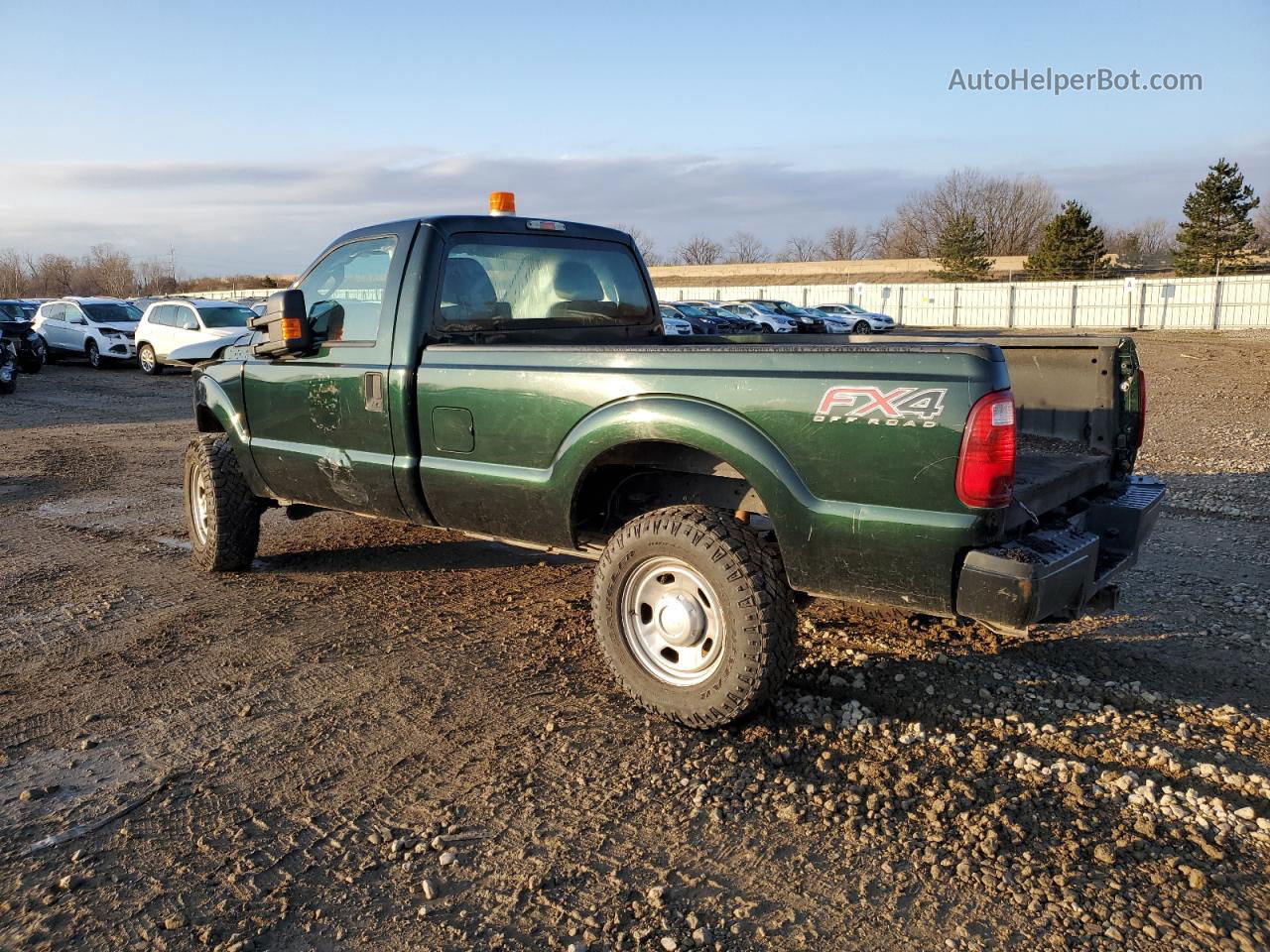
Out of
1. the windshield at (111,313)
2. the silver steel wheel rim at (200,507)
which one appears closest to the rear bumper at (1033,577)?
the silver steel wheel rim at (200,507)

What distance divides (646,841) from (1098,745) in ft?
5.85

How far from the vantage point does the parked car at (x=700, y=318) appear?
28594mm

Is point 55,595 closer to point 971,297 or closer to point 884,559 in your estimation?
point 884,559

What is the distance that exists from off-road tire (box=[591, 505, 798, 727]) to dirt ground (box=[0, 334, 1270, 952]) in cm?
16

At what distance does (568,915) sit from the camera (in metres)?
2.63

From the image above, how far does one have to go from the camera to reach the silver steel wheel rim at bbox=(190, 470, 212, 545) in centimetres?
586

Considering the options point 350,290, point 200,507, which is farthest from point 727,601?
point 200,507

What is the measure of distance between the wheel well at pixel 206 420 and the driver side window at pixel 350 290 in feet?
4.18

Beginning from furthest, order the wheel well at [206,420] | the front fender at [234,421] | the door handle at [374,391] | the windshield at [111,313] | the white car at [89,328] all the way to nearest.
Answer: the windshield at [111,313]
the white car at [89,328]
the wheel well at [206,420]
the front fender at [234,421]
the door handle at [374,391]

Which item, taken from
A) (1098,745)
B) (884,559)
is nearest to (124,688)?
(884,559)

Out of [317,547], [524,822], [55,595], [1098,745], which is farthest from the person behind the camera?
[317,547]

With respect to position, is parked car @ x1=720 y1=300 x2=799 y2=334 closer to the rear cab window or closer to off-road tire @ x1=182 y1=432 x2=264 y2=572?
the rear cab window

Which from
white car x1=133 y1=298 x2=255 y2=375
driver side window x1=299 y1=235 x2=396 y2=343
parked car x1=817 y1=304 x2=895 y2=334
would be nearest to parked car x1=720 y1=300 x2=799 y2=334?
parked car x1=817 y1=304 x2=895 y2=334

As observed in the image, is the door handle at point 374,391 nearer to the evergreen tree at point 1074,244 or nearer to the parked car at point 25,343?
the parked car at point 25,343
